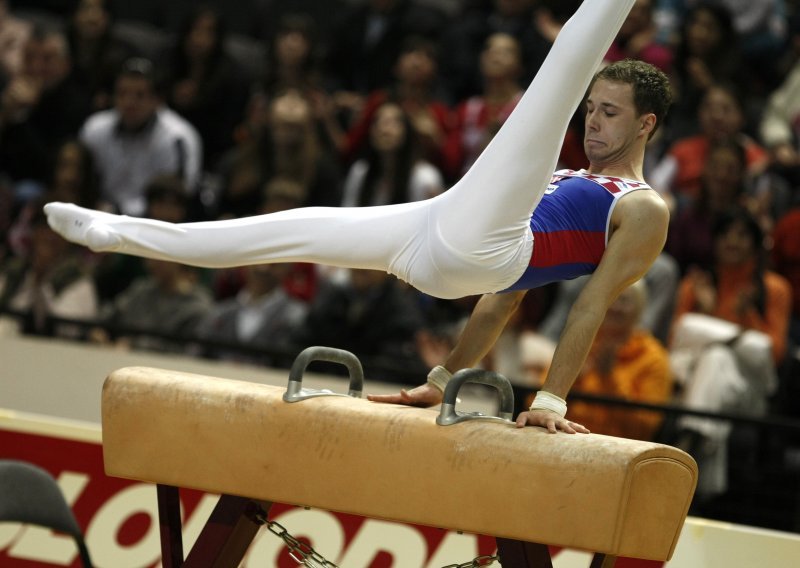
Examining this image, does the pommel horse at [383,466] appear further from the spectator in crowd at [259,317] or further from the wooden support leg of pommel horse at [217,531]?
the spectator in crowd at [259,317]

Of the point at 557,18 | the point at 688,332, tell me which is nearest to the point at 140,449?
the point at 688,332

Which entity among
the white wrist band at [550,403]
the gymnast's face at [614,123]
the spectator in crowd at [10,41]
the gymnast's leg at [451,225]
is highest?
the gymnast's face at [614,123]

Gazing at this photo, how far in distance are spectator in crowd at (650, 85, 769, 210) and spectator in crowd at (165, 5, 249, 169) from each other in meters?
3.06

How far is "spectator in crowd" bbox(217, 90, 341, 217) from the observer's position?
7.23m

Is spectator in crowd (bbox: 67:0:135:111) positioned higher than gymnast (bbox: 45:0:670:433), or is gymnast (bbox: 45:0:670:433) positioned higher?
gymnast (bbox: 45:0:670:433)

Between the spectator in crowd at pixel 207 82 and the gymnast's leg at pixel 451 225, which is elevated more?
the gymnast's leg at pixel 451 225

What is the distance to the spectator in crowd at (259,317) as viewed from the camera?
638 centimetres

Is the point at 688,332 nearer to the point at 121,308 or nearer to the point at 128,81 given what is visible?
the point at 121,308

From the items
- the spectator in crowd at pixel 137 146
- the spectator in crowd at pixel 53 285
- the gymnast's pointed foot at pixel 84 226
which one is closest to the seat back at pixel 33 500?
the gymnast's pointed foot at pixel 84 226

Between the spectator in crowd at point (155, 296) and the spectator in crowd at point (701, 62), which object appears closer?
the spectator in crowd at point (155, 296)

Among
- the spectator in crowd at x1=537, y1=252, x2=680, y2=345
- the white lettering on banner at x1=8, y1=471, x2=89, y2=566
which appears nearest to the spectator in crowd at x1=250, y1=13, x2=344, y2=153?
the spectator in crowd at x1=537, y1=252, x2=680, y2=345

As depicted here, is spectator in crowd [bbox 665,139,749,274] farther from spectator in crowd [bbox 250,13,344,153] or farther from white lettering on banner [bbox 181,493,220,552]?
white lettering on banner [bbox 181,493,220,552]

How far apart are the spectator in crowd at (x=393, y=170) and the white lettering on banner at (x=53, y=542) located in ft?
8.56

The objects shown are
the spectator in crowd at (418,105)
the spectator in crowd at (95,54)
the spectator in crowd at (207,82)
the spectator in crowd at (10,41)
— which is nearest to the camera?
the spectator in crowd at (418,105)
